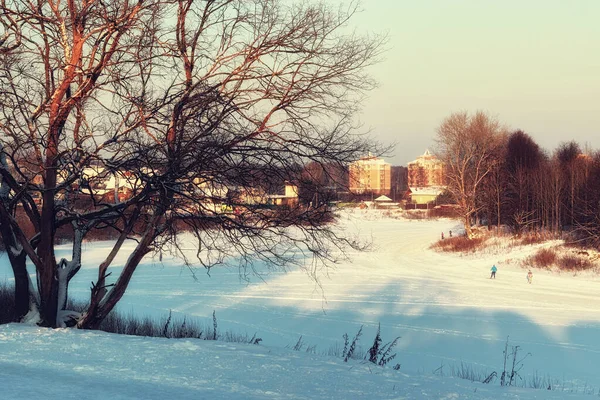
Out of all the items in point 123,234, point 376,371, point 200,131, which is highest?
point 200,131

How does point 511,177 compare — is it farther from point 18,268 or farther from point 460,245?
point 18,268

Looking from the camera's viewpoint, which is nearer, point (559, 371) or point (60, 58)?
point (60, 58)

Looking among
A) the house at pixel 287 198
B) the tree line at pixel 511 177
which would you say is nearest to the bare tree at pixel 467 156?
the tree line at pixel 511 177

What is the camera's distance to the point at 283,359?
6.84 metres

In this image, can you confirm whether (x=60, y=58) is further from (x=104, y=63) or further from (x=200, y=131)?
(x=200, y=131)

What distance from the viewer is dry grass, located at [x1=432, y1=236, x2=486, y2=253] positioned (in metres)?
44.7

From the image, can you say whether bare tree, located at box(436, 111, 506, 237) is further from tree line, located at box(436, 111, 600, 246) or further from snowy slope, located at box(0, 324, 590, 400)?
snowy slope, located at box(0, 324, 590, 400)

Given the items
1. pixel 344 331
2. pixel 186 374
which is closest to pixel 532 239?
pixel 344 331

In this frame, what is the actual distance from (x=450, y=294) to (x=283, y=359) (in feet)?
70.1

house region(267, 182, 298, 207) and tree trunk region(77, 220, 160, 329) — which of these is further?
house region(267, 182, 298, 207)

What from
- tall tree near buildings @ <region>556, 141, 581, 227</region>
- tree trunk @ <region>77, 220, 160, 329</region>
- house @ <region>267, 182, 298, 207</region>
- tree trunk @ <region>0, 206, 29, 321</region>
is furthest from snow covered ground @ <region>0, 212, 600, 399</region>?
tall tree near buildings @ <region>556, 141, 581, 227</region>

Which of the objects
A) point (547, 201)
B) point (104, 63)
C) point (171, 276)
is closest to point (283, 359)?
point (104, 63)

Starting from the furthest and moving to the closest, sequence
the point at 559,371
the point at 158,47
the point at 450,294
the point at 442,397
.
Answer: the point at 450,294
the point at 559,371
the point at 158,47
the point at 442,397

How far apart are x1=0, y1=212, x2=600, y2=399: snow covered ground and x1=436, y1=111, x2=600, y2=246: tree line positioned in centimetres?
551
